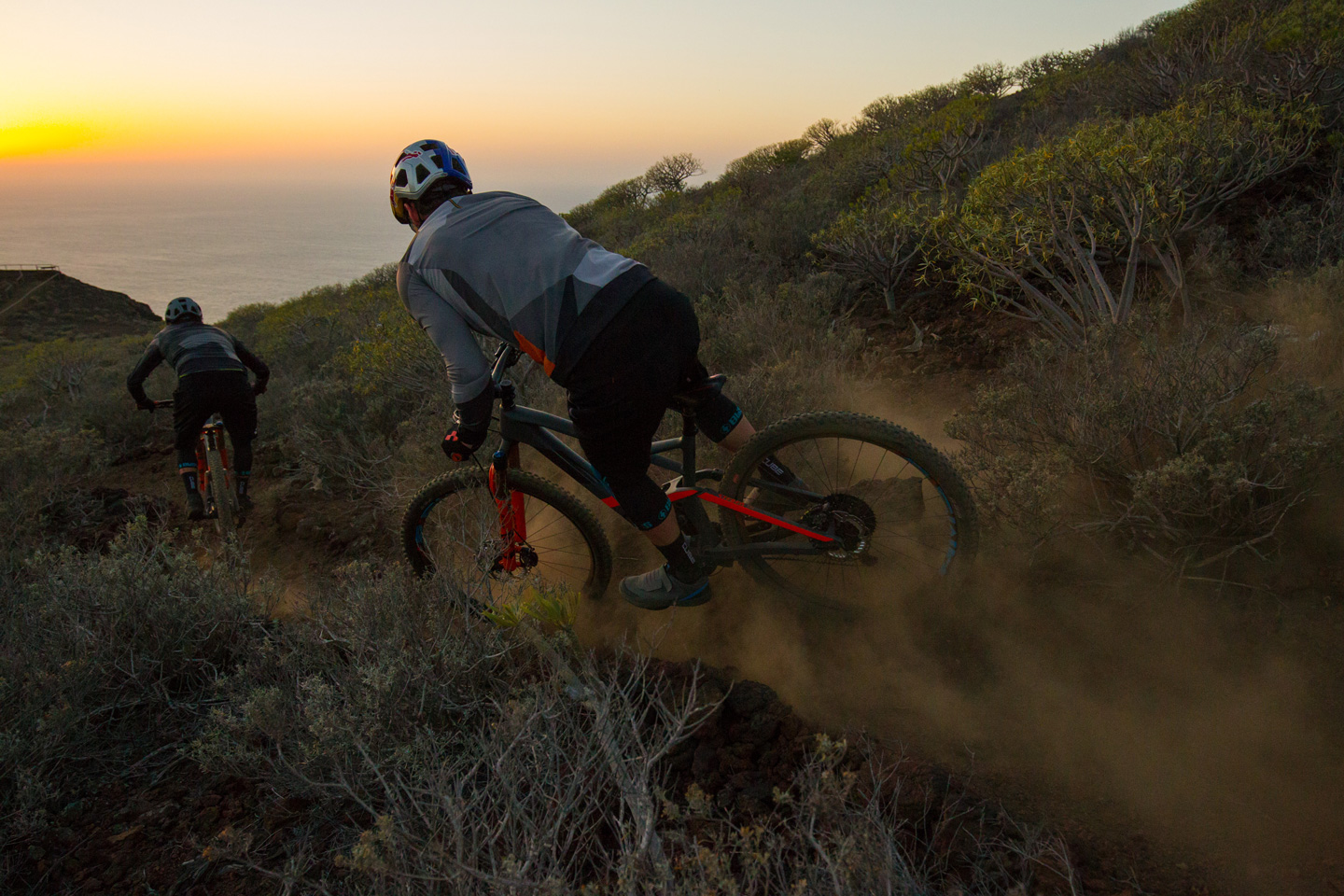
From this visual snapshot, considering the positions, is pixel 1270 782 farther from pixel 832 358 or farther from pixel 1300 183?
pixel 1300 183

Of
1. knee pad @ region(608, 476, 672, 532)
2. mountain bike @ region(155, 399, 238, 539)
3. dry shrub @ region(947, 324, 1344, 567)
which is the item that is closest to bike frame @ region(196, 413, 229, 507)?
mountain bike @ region(155, 399, 238, 539)

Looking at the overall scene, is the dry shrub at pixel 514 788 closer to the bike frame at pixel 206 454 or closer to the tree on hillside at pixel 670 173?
the bike frame at pixel 206 454

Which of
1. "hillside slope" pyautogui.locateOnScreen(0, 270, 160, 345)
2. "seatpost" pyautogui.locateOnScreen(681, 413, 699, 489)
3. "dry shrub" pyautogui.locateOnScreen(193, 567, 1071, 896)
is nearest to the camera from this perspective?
"dry shrub" pyautogui.locateOnScreen(193, 567, 1071, 896)

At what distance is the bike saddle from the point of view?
9.77 feet

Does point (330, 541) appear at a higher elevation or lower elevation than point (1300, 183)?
lower

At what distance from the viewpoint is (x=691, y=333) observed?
269 cm

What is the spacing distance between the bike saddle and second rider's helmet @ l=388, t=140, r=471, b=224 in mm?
1310

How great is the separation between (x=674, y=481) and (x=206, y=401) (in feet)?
15.3

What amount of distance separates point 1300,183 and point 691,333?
663cm

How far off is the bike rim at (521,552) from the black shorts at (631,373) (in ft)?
2.88

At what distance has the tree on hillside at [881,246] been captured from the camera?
695 centimetres

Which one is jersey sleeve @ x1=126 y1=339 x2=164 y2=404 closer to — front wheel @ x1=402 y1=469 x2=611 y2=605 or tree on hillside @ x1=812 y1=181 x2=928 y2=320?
front wheel @ x1=402 y1=469 x2=611 y2=605

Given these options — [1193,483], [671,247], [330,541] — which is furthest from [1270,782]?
[671,247]

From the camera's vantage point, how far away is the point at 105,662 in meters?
3.27
